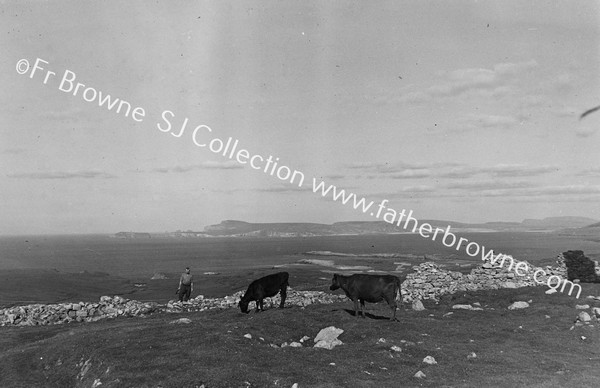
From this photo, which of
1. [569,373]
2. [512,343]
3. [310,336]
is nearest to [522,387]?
[569,373]

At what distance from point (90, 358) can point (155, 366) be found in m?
2.88

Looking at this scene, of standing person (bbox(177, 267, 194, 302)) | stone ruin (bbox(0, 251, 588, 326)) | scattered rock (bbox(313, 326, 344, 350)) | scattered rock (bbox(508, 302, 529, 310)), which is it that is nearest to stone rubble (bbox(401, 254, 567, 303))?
stone ruin (bbox(0, 251, 588, 326))

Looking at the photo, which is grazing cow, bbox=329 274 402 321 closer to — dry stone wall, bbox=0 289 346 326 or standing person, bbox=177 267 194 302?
dry stone wall, bbox=0 289 346 326

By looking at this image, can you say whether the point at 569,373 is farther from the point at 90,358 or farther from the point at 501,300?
the point at 90,358

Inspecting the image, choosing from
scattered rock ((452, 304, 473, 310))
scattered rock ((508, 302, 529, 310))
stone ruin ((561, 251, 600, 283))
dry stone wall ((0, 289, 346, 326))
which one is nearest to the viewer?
scattered rock ((508, 302, 529, 310))

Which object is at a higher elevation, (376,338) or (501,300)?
(501,300)

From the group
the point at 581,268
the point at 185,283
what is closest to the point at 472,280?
the point at 581,268

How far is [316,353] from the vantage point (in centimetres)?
1347

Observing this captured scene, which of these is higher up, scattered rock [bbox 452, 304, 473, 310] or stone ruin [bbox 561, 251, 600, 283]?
stone ruin [bbox 561, 251, 600, 283]

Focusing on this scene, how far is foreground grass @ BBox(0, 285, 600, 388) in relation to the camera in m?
11.5

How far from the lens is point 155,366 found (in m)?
12.5

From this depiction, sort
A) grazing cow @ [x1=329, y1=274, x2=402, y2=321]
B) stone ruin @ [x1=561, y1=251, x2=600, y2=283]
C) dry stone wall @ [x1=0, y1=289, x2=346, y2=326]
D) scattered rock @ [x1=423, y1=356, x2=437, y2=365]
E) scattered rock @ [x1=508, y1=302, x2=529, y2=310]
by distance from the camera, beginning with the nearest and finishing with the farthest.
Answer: scattered rock @ [x1=423, y1=356, x2=437, y2=365]
grazing cow @ [x1=329, y1=274, x2=402, y2=321]
scattered rock @ [x1=508, y1=302, x2=529, y2=310]
dry stone wall @ [x1=0, y1=289, x2=346, y2=326]
stone ruin @ [x1=561, y1=251, x2=600, y2=283]

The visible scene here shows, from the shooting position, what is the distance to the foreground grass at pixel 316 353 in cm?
1147

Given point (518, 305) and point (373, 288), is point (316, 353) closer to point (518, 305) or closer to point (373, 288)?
point (373, 288)
